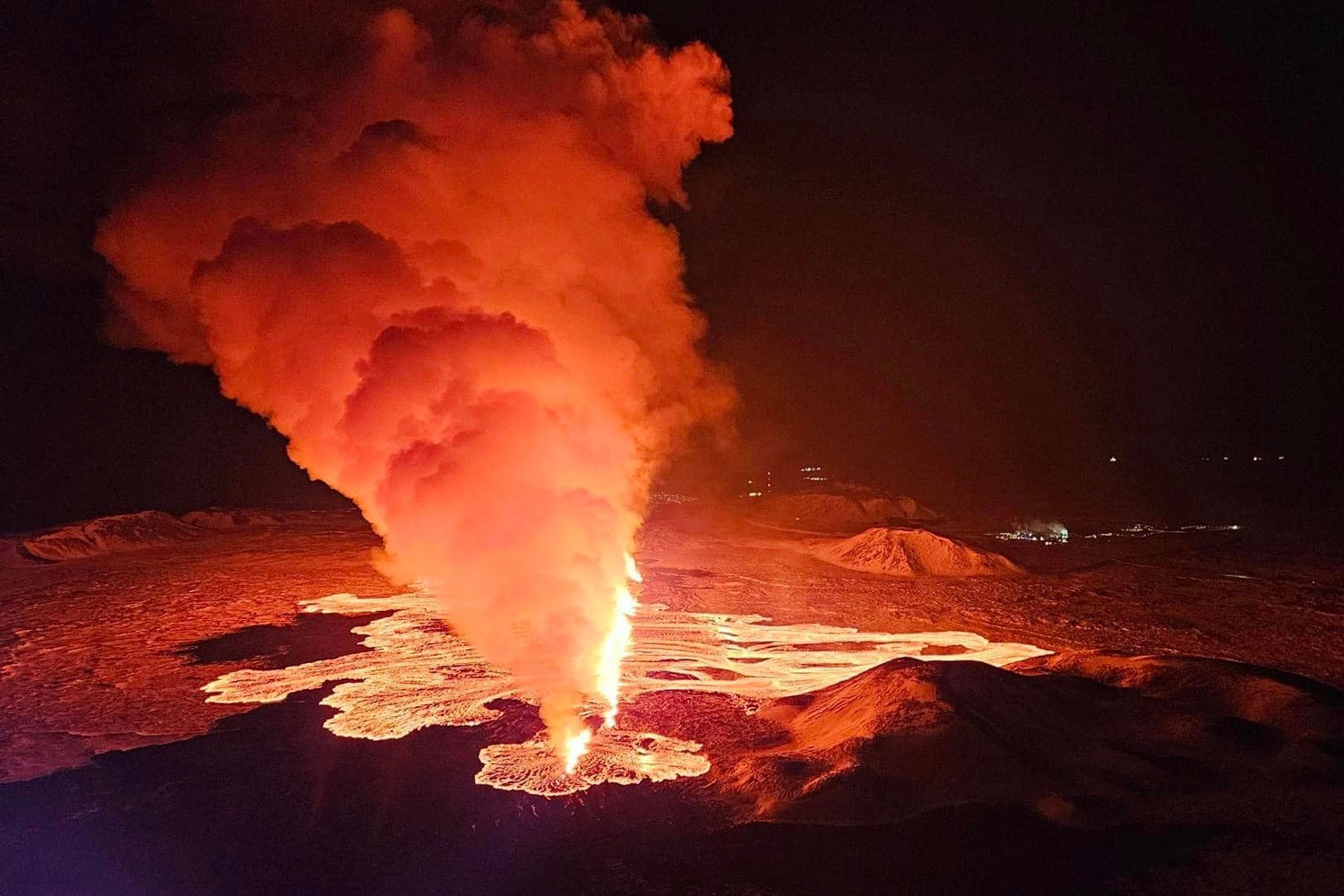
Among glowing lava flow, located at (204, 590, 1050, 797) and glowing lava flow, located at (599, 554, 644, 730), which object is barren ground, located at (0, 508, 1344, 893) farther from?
glowing lava flow, located at (599, 554, 644, 730)

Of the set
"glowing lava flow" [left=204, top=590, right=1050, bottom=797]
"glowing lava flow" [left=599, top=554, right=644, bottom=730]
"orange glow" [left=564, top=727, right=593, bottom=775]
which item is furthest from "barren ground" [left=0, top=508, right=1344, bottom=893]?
"orange glow" [left=564, top=727, right=593, bottom=775]

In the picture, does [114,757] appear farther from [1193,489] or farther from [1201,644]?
[1193,489]

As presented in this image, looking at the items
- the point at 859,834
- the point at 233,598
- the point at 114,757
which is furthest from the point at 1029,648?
the point at 233,598

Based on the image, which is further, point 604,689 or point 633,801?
point 604,689

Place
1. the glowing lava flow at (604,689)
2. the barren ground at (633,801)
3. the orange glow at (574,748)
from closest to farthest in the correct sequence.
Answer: the barren ground at (633,801) → the orange glow at (574,748) → the glowing lava flow at (604,689)

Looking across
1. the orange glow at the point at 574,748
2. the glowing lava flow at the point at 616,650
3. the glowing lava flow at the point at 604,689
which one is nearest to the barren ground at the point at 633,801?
the glowing lava flow at the point at 604,689

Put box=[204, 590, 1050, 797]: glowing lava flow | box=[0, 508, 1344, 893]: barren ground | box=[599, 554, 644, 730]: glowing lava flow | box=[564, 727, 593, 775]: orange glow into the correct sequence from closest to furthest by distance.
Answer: box=[0, 508, 1344, 893]: barren ground < box=[564, 727, 593, 775]: orange glow < box=[204, 590, 1050, 797]: glowing lava flow < box=[599, 554, 644, 730]: glowing lava flow

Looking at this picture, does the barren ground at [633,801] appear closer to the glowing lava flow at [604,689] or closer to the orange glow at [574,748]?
the glowing lava flow at [604,689]

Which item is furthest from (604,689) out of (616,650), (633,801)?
(633,801)

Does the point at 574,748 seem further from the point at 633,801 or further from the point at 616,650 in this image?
the point at 616,650
